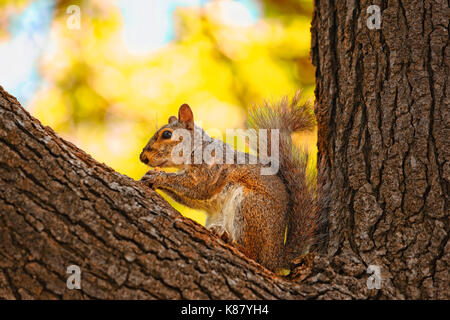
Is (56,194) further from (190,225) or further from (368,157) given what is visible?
(368,157)

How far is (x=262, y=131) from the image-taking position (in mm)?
2648

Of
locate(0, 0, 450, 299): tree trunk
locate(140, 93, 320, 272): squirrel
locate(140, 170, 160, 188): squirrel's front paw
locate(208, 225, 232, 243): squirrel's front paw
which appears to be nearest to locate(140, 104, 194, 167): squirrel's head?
locate(140, 93, 320, 272): squirrel

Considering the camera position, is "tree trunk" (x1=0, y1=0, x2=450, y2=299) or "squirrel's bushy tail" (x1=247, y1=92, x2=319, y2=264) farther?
"squirrel's bushy tail" (x1=247, y1=92, x2=319, y2=264)

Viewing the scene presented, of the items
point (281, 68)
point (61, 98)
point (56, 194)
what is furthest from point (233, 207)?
point (61, 98)

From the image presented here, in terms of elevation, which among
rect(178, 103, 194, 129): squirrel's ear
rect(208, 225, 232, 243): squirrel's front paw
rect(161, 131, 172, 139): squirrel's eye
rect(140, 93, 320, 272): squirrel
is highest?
rect(178, 103, 194, 129): squirrel's ear

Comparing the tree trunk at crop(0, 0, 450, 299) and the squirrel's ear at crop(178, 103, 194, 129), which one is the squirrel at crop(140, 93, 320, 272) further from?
the tree trunk at crop(0, 0, 450, 299)

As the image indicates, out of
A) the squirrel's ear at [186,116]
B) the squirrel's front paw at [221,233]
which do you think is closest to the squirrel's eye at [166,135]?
the squirrel's ear at [186,116]

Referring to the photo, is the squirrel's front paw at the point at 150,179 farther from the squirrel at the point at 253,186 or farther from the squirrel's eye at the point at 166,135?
the squirrel's eye at the point at 166,135

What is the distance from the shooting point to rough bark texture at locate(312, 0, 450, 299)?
1777mm

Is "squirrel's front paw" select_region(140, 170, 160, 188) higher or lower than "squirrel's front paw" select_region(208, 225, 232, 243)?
higher

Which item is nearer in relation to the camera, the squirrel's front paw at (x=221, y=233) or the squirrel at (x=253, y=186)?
the squirrel's front paw at (x=221, y=233)

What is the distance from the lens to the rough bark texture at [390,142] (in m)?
1.78

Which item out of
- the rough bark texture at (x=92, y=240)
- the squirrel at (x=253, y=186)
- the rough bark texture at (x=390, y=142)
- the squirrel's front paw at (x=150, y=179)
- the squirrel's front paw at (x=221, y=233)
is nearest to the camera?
the rough bark texture at (x=92, y=240)
